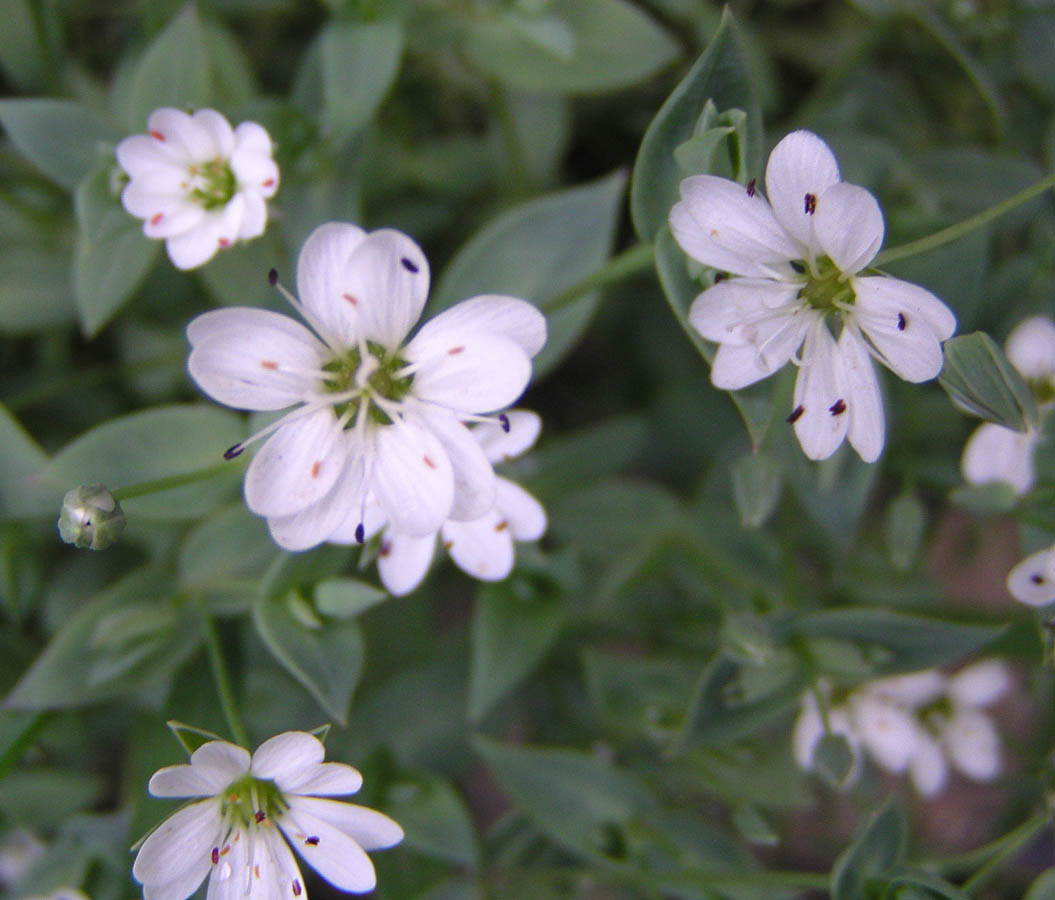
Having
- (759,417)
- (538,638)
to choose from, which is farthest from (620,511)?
(759,417)

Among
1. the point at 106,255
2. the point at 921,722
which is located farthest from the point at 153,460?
the point at 921,722

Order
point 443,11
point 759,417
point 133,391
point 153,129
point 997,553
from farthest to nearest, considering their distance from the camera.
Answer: point 997,553, point 133,391, point 443,11, point 153,129, point 759,417

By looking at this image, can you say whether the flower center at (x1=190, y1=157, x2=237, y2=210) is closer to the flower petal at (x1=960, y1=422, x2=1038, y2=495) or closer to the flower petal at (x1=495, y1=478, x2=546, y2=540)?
the flower petal at (x1=495, y1=478, x2=546, y2=540)

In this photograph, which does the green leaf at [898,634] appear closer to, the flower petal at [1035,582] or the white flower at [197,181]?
the flower petal at [1035,582]

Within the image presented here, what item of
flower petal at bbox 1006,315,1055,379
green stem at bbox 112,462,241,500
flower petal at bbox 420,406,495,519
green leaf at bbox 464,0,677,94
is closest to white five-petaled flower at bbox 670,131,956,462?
flower petal at bbox 420,406,495,519

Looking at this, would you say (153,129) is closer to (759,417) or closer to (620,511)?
(759,417)

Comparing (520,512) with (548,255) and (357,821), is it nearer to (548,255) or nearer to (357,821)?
(357,821)
